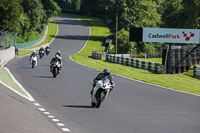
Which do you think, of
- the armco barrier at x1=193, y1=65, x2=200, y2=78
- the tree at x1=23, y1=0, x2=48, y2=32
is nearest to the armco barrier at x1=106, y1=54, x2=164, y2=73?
the armco barrier at x1=193, y1=65, x2=200, y2=78

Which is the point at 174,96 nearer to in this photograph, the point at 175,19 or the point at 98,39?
the point at 175,19

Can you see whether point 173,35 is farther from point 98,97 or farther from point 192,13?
point 192,13

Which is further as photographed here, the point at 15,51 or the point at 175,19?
the point at 175,19

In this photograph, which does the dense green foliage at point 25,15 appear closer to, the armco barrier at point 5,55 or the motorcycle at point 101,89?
the armco barrier at point 5,55

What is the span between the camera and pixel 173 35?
49188 millimetres

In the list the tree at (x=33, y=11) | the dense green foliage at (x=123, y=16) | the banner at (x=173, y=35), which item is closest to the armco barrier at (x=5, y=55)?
the banner at (x=173, y=35)

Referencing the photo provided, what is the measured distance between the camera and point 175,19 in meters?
91.8

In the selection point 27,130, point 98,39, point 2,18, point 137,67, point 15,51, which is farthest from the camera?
point 98,39

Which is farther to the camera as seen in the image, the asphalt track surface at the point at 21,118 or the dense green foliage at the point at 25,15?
the dense green foliage at the point at 25,15

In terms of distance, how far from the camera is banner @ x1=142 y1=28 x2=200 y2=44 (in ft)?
161

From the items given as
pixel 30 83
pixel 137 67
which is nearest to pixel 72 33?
pixel 137 67

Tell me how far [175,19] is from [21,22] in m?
30.3

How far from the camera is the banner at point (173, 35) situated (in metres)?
49.2

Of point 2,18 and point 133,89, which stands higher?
point 2,18
